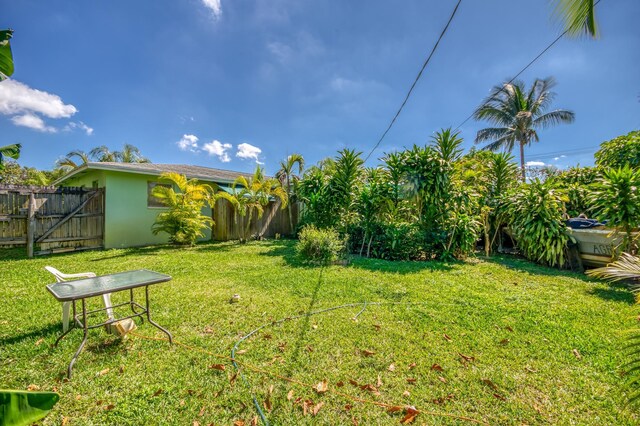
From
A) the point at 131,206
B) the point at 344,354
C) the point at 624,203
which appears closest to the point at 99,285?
the point at 344,354

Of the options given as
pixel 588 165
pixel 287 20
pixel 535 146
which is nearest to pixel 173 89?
pixel 287 20

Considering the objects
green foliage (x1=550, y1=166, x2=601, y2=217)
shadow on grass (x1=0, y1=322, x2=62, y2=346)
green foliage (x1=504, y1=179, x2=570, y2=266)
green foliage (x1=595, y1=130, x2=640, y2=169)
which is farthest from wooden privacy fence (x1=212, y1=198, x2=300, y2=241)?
green foliage (x1=595, y1=130, x2=640, y2=169)

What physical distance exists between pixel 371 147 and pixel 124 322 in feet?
30.0

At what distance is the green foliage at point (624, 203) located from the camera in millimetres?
5578

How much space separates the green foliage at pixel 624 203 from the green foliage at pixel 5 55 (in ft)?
32.1

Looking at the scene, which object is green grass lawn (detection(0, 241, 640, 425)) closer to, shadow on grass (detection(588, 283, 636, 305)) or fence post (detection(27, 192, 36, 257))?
shadow on grass (detection(588, 283, 636, 305))

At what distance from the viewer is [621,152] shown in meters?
8.28

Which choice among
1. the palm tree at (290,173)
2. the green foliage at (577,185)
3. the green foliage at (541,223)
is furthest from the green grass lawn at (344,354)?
the palm tree at (290,173)

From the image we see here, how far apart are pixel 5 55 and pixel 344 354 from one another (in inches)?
160

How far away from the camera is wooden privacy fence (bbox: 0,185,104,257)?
8.17 meters

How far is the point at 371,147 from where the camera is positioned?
10188 mm

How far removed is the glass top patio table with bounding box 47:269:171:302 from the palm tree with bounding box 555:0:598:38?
6455mm

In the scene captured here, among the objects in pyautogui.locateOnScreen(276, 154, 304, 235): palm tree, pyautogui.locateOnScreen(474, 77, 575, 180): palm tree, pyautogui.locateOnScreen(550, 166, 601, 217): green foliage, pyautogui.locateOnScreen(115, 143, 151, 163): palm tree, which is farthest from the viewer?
pyautogui.locateOnScreen(115, 143, 151, 163): palm tree

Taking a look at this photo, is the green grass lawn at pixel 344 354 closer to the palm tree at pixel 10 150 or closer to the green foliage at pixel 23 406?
the green foliage at pixel 23 406
